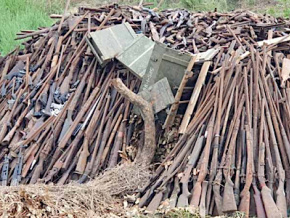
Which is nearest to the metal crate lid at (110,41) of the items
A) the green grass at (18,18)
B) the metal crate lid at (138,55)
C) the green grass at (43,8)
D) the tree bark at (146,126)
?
the metal crate lid at (138,55)

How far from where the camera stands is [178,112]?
693cm

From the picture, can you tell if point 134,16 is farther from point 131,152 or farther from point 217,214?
point 217,214

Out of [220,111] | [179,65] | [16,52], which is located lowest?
[220,111]

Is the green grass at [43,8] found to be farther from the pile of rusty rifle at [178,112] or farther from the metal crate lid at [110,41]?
the metal crate lid at [110,41]

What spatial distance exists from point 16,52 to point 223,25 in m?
3.94

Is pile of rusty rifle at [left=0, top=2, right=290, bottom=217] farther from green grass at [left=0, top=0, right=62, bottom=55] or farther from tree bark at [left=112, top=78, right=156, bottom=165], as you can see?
green grass at [left=0, top=0, right=62, bottom=55]

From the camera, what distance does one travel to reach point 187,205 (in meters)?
5.42

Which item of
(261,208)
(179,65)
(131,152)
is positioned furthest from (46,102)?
(261,208)

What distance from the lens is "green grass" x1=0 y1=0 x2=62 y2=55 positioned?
11029mm

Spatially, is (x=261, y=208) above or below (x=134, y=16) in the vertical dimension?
below

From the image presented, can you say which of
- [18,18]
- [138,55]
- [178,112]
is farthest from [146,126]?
[18,18]

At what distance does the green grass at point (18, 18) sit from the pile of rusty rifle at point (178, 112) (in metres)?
1.97

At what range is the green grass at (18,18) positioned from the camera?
36.2ft

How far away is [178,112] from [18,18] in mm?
6912
